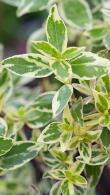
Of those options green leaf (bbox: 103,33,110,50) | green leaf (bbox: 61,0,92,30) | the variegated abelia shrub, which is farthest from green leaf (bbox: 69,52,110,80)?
green leaf (bbox: 61,0,92,30)

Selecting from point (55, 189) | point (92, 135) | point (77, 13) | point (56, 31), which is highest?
point (77, 13)

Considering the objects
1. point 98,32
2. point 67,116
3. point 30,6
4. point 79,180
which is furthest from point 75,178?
point 30,6

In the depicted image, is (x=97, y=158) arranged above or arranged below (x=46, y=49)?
below

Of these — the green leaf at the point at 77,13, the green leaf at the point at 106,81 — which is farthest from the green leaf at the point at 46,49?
the green leaf at the point at 77,13

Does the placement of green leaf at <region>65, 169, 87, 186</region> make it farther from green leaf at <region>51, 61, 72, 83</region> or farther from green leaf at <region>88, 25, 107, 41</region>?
green leaf at <region>88, 25, 107, 41</region>

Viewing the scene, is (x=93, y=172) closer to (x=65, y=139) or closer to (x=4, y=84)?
(x=65, y=139)

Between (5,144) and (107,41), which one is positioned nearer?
(5,144)

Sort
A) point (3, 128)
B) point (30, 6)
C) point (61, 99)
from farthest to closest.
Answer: point (30, 6)
point (3, 128)
point (61, 99)

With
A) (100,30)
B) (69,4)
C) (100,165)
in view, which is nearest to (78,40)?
(69,4)
